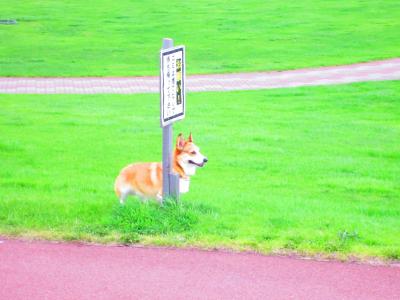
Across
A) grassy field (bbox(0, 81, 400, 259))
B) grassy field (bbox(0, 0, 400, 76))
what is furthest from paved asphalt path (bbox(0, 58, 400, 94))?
grassy field (bbox(0, 81, 400, 259))

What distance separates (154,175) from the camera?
9156 millimetres

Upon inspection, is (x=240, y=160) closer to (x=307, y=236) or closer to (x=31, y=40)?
(x=307, y=236)

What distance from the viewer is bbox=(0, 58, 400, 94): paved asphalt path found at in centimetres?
2216

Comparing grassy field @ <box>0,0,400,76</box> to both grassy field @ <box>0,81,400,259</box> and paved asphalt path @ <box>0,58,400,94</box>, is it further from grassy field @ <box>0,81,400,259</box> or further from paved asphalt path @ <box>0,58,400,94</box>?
grassy field @ <box>0,81,400,259</box>

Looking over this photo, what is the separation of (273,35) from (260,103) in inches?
530

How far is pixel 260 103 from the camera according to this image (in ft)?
64.0

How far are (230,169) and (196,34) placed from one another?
2132 cm

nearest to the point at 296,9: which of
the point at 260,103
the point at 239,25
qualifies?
the point at 239,25

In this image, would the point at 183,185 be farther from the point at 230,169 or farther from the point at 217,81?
the point at 217,81

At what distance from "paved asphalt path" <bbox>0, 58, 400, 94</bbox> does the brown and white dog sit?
1257cm

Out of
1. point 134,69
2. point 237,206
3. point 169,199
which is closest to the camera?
point 169,199

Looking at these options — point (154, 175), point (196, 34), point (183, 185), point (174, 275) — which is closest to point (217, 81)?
point (196, 34)

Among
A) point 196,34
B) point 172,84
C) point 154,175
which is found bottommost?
point 154,175

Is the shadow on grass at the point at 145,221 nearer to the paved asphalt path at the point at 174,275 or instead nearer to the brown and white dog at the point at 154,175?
the brown and white dog at the point at 154,175
